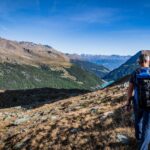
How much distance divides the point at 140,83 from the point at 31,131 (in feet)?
34.8

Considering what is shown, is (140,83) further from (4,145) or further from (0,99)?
(0,99)

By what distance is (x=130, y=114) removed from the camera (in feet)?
56.4

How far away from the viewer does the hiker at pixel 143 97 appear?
1135 cm

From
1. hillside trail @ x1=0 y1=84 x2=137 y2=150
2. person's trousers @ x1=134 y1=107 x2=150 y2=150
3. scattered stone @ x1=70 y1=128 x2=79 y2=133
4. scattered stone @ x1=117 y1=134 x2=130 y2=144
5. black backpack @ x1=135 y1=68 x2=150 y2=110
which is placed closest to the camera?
black backpack @ x1=135 y1=68 x2=150 y2=110

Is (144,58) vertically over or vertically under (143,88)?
over

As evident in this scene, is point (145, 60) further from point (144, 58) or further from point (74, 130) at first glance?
point (74, 130)

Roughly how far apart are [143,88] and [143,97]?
0.31 m

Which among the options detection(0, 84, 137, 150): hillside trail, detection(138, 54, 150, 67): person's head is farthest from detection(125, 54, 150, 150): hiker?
detection(0, 84, 137, 150): hillside trail

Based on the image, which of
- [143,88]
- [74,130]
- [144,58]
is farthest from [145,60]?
[74,130]

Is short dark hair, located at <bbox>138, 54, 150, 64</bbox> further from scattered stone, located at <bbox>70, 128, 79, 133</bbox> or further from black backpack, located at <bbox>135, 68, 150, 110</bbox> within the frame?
scattered stone, located at <bbox>70, 128, 79, 133</bbox>

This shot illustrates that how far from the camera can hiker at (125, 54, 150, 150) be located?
11.4 meters

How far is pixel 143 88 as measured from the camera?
11.4 meters

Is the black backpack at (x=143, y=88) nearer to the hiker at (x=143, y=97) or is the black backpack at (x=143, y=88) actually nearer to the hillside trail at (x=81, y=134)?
the hiker at (x=143, y=97)

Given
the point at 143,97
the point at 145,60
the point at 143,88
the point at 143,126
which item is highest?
the point at 145,60
